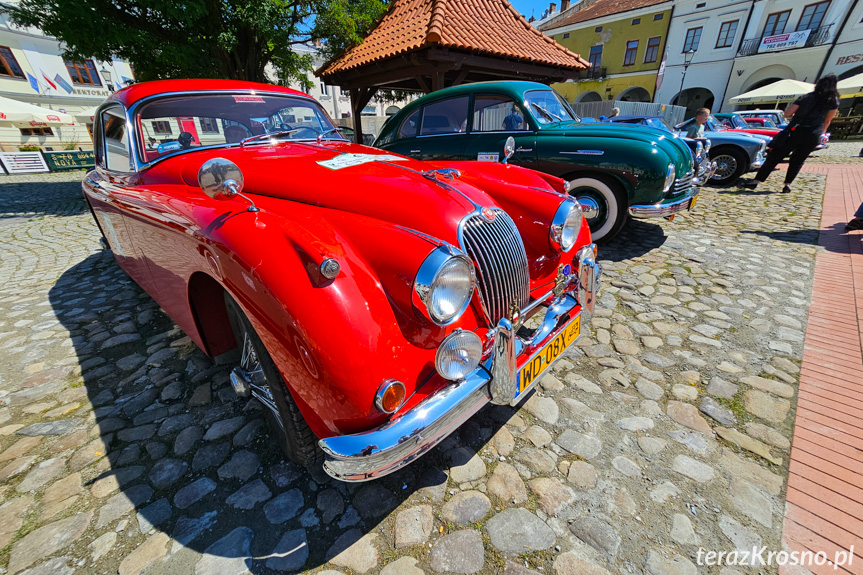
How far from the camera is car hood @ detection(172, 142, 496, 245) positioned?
68.9 inches

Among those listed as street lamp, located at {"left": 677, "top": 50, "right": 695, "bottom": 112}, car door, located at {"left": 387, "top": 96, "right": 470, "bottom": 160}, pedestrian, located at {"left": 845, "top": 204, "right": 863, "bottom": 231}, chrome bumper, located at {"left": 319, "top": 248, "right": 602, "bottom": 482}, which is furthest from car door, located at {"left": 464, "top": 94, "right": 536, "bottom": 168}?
street lamp, located at {"left": 677, "top": 50, "right": 695, "bottom": 112}

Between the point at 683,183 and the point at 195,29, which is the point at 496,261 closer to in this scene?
the point at 683,183

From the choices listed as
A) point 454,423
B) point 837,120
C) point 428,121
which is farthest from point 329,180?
point 837,120

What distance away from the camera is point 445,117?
5211 millimetres

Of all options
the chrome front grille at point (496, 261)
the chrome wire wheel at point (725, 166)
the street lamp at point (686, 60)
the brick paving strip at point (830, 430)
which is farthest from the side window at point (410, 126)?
the street lamp at point (686, 60)

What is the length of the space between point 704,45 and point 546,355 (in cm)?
3188

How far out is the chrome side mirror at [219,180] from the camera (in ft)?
4.96

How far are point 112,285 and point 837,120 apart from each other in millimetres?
33480

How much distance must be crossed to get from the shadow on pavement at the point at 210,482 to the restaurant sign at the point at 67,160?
17.3m

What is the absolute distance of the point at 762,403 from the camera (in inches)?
85.2

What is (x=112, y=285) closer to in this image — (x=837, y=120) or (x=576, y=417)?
(x=576, y=417)

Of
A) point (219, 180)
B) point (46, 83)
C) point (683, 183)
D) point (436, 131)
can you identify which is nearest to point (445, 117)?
point (436, 131)

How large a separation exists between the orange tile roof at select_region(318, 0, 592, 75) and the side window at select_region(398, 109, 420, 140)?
2.16m

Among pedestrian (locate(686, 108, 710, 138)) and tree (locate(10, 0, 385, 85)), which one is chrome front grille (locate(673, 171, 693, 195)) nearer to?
pedestrian (locate(686, 108, 710, 138))
